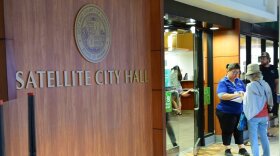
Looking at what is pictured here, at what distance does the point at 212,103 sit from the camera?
6938 millimetres

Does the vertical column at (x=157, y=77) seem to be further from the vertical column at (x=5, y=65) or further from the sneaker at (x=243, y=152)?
the sneaker at (x=243, y=152)

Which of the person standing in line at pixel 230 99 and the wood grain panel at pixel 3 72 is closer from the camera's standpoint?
the wood grain panel at pixel 3 72

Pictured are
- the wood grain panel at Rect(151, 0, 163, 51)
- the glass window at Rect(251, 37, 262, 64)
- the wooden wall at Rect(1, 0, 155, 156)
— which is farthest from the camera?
the glass window at Rect(251, 37, 262, 64)

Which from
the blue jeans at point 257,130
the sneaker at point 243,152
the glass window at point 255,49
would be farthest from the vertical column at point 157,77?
the glass window at point 255,49

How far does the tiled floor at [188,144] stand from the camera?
19.2 feet

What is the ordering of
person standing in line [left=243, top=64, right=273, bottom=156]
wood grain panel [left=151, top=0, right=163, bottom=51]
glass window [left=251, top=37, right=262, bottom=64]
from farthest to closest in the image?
1. glass window [left=251, top=37, right=262, bottom=64]
2. person standing in line [left=243, top=64, right=273, bottom=156]
3. wood grain panel [left=151, top=0, right=163, bottom=51]

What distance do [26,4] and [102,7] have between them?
36.0 inches

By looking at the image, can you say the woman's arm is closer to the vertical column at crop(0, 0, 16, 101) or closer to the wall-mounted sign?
the wall-mounted sign

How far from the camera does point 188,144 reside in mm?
6641

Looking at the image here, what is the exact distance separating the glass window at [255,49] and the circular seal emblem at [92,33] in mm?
5720

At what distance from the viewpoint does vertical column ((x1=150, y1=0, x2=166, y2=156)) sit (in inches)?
163

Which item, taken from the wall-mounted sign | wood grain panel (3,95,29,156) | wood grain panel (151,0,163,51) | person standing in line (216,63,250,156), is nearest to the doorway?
person standing in line (216,63,250,156)

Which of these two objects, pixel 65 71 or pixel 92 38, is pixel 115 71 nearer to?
pixel 92 38

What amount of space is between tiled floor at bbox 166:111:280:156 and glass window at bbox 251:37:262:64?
1.88 meters
